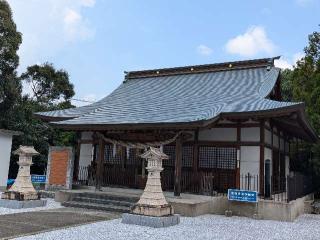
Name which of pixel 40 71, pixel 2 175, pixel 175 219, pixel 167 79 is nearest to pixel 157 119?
pixel 175 219

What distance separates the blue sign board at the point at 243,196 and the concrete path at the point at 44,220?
3934 millimetres

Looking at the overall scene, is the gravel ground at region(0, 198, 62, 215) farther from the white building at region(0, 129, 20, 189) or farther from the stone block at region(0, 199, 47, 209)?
the white building at region(0, 129, 20, 189)

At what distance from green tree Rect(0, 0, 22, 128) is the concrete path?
499 inches

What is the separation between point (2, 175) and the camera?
1800 cm

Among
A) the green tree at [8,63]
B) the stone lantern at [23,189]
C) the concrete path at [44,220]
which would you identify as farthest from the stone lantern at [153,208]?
the green tree at [8,63]

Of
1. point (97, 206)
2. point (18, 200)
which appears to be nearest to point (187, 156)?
point (97, 206)

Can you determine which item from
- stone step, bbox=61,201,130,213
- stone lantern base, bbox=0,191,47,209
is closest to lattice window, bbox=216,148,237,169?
stone step, bbox=61,201,130,213

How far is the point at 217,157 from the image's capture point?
1409 centimetres

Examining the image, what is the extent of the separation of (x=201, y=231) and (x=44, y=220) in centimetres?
414

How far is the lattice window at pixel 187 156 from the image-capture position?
47.4 feet

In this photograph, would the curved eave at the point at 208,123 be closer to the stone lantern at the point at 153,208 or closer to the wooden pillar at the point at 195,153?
the wooden pillar at the point at 195,153

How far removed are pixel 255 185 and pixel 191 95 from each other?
564 cm

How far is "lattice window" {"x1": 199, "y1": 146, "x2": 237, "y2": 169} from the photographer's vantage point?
13836 mm

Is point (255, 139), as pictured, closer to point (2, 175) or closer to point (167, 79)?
point (167, 79)
